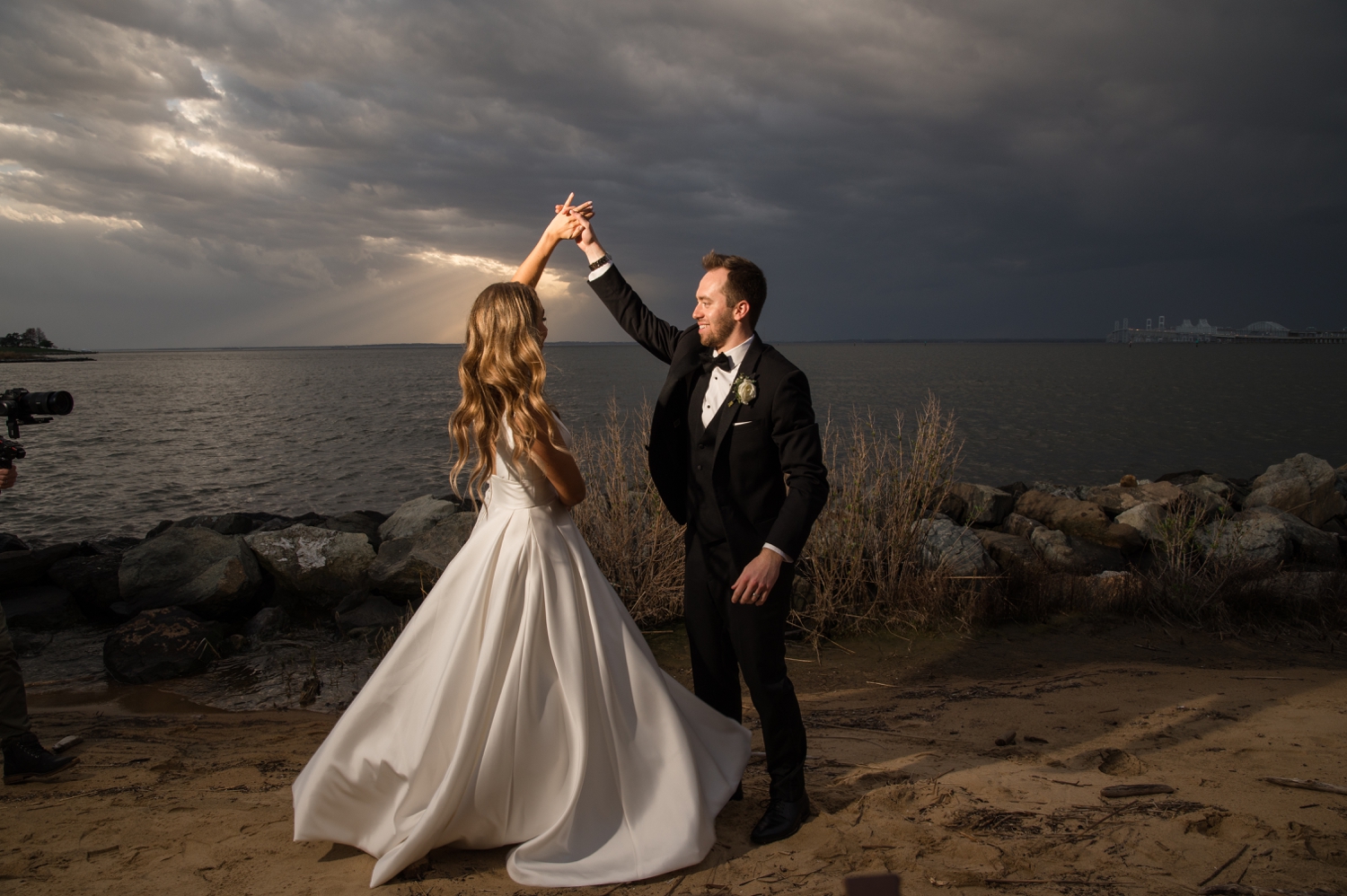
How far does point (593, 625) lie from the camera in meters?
3.54

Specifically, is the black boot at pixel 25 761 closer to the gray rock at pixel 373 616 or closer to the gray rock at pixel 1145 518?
the gray rock at pixel 373 616

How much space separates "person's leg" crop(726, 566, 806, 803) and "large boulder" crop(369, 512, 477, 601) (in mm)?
5819

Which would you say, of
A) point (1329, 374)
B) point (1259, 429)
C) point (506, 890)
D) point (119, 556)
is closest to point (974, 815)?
point (506, 890)

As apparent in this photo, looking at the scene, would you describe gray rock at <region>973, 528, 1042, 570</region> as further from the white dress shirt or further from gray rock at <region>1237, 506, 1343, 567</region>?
the white dress shirt

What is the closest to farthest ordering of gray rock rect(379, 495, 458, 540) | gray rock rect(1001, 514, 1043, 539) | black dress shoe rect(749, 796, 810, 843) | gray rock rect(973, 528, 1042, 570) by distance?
black dress shoe rect(749, 796, 810, 843) < gray rock rect(973, 528, 1042, 570) < gray rock rect(379, 495, 458, 540) < gray rock rect(1001, 514, 1043, 539)

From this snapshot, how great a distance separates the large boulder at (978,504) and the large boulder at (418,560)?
7757 mm

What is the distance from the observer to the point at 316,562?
9.77 meters

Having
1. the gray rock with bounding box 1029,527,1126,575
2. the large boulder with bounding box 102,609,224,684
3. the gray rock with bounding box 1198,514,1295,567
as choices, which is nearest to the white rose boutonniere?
the large boulder with bounding box 102,609,224,684

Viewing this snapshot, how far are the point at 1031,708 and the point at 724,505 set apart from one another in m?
3.26

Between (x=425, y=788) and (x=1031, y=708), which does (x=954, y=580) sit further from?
(x=425, y=788)

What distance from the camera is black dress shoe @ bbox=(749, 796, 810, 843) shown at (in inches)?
143

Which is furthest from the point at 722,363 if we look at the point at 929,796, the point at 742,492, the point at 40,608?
the point at 40,608

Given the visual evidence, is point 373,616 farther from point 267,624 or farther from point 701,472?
point 701,472

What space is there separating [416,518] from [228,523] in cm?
402
